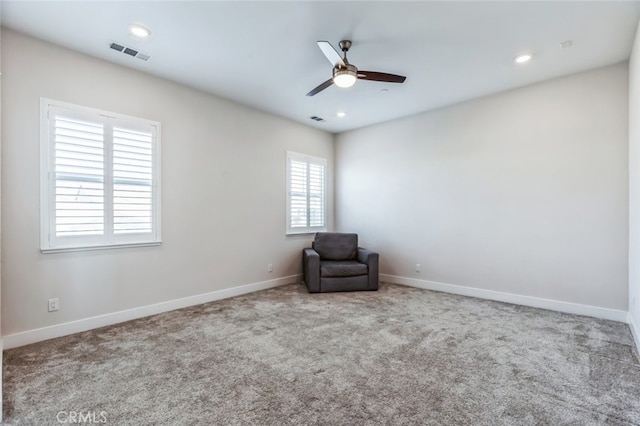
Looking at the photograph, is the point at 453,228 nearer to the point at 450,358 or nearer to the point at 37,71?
the point at 450,358

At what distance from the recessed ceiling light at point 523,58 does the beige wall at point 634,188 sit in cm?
84

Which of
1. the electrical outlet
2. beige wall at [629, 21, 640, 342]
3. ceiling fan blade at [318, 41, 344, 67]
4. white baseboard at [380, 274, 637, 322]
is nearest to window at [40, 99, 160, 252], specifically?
the electrical outlet

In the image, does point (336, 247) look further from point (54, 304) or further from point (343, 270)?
point (54, 304)

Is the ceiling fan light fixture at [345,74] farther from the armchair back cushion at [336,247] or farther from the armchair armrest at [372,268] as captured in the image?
the armchair back cushion at [336,247]

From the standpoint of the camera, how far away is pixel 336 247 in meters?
5.39

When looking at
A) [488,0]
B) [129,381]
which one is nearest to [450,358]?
[129,381]

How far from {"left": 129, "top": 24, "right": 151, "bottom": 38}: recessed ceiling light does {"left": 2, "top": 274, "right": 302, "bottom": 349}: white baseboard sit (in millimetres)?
2944

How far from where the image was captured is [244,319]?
3596 mm

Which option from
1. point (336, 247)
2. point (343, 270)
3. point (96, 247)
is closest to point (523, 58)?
point (343, 270)

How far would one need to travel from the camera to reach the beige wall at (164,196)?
2879 mm

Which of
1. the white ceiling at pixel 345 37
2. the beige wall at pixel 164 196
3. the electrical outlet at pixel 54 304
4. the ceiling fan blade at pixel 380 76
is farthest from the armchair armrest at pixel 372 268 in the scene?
the electrical outlet at pixel 54 304

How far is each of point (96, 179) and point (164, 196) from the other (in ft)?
2.46

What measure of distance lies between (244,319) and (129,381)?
4.69ft

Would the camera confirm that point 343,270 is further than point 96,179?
Yes
